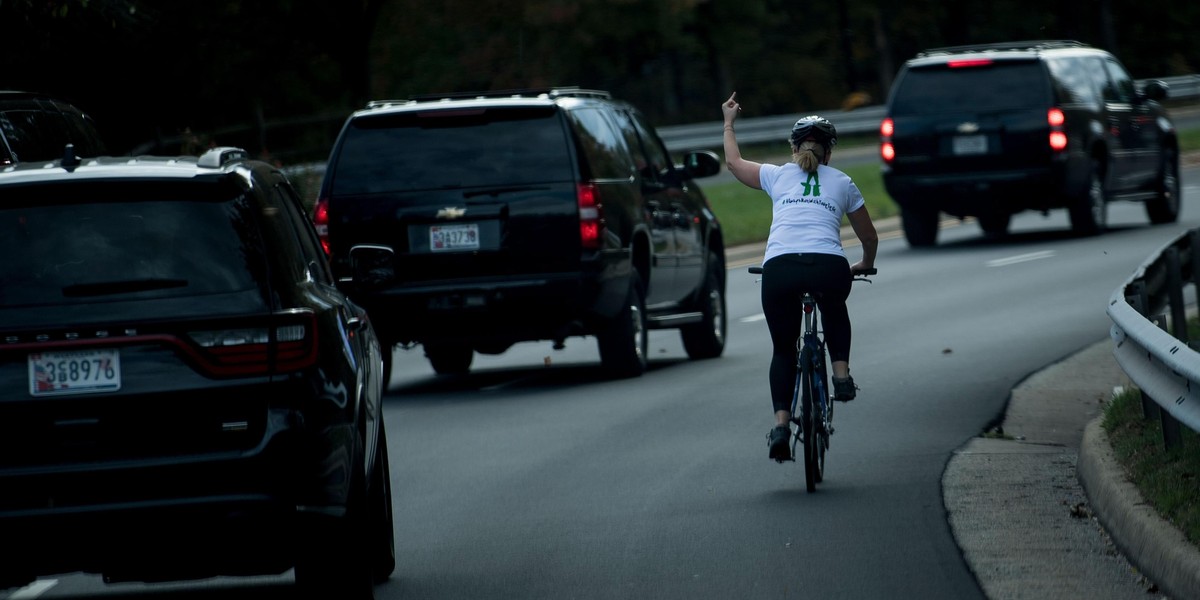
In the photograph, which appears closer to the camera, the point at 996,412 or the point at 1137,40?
the point at 996,412

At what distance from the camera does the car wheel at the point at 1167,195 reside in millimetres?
26344

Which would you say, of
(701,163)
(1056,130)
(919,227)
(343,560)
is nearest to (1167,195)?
(919,227)

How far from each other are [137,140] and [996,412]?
25400 millimetres

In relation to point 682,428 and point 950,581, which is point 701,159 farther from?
point 950,581

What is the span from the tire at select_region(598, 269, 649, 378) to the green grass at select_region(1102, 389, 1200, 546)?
15.4 ft

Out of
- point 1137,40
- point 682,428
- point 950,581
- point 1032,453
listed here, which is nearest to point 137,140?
point 682,428

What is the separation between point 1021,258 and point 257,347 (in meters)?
18.0

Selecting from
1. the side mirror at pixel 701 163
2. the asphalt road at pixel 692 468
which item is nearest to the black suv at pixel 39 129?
the asphalt road at pixel 692 468

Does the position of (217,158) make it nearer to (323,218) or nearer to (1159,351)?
(1159,351)

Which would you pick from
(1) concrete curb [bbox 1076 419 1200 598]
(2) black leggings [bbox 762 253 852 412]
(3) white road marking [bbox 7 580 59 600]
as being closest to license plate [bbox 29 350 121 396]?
(3) white road marking [bbox 7 580 59 600]

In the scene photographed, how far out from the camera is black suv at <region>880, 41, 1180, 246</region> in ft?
76.2

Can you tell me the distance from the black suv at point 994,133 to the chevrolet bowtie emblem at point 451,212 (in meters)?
11.0

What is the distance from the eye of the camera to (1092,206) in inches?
967

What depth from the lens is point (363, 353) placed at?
24.1 ft
